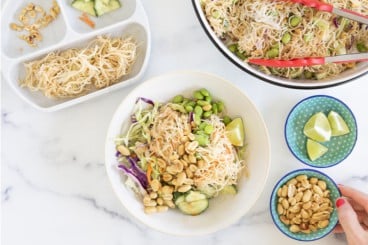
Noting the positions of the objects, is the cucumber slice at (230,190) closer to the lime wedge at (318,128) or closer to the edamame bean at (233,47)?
the lime wedge at (318,128)

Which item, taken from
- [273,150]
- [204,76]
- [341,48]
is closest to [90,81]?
[204,76]

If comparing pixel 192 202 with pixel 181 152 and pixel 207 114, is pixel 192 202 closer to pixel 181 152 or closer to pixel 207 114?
pixel 181 152

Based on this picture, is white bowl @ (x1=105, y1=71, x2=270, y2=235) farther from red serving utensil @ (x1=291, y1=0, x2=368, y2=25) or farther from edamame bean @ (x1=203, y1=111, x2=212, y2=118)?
red serving utensil @ (x1=291, y1=0, x2=368, y2=25)

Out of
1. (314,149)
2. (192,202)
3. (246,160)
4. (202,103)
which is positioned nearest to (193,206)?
(192,202)

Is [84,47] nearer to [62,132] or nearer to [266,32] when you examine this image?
[62,132]

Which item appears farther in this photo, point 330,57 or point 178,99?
point 178,99

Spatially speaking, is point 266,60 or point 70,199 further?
point 70,199
